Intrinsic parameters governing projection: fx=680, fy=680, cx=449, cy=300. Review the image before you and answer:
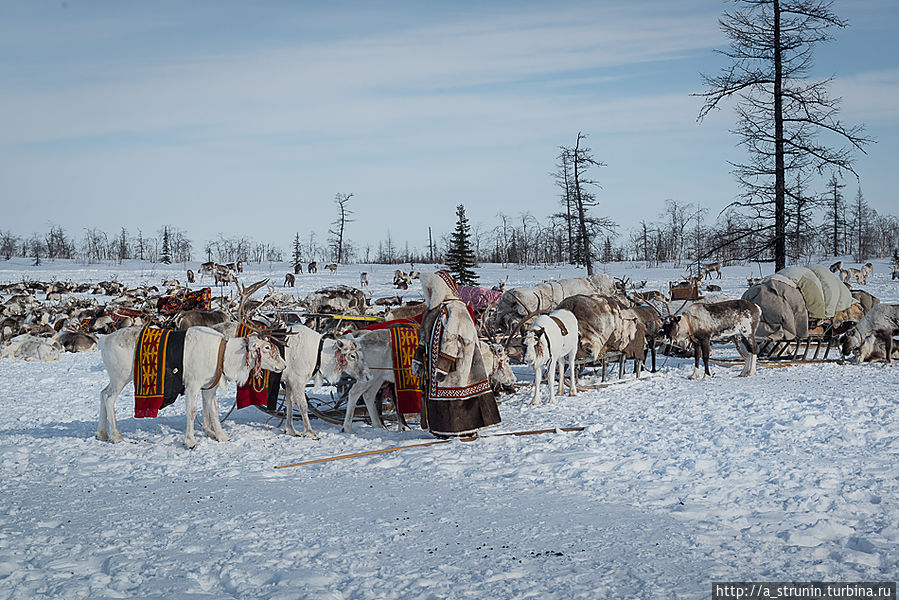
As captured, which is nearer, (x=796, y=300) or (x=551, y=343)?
(x=551, y=343)

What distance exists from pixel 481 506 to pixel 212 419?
14.0ft

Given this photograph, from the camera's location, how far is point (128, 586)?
445cm

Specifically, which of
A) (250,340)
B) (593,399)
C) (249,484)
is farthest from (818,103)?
(249,484)

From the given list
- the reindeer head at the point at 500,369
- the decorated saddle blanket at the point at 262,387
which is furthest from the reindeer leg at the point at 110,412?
the reindeer head at the point at 500,369

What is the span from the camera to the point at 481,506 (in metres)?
5.85

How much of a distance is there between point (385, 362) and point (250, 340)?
5.80 ft

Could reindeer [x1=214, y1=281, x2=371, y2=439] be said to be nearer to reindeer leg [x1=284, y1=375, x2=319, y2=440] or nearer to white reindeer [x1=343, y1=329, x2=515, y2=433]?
reindeer leg [x1=284, y1=375, x2=319, y2=440]

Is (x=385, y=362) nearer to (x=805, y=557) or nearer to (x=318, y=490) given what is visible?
(x=318, y=490)

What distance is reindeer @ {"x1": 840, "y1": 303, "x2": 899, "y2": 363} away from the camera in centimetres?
1323

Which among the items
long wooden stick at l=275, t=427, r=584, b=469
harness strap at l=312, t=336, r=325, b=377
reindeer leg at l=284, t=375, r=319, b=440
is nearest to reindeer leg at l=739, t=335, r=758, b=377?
long wooden stick at l=275, t=427, r=584, b=469

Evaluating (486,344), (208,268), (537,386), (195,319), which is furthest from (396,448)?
(208,268)

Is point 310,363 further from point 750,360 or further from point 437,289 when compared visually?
point 750,360

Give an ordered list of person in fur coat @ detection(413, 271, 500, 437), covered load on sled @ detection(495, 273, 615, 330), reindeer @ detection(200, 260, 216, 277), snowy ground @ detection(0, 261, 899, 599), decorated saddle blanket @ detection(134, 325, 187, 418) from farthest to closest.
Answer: reindeer @ detection(200, 260, 216, 277) → covered load on sled @ detection(495, 273, 615, 330) → decorated saddle blanket @ detection(134, 325, 187, 418) → person in fur coat @ detection(413, 271, 500, 437) → snowy ground @ detection(0, 261, 899, 599)

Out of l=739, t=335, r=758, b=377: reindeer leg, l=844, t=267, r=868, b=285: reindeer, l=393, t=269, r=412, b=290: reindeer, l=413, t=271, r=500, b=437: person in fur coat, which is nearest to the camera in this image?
l=413, t=271, r=500, b=437: person in fur coat
